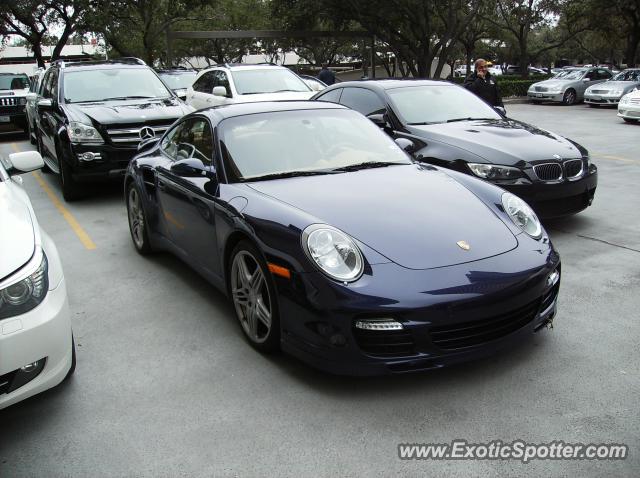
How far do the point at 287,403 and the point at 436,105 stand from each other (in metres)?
5.05

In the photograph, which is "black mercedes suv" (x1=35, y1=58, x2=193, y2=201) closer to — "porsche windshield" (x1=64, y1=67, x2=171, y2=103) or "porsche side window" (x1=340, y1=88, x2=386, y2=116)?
"porsche windshield" (x1=64, y1=67, x2=171, y2=103)

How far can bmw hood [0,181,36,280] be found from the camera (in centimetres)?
292

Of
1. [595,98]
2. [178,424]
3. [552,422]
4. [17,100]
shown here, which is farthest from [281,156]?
[595,98]

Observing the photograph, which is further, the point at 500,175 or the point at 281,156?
the point at 500,175

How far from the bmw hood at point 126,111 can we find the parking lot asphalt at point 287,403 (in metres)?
3.93

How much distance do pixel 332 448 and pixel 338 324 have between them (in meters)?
0.60

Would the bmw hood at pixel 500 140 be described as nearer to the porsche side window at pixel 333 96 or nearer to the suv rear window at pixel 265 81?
the porsche side window at pixel 333 96

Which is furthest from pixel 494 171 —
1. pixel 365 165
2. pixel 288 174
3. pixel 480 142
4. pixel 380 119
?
pixel 288 174

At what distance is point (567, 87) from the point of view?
23.6 meters

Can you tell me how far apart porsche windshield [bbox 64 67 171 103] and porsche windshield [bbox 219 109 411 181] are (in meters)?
5.15

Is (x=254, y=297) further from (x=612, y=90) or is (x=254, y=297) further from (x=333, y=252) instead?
(x=612, y=90)

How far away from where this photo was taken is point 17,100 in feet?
52.6

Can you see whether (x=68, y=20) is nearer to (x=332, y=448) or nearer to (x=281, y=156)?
(x=281, y=156)

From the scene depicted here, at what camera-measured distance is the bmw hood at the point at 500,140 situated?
612cm
